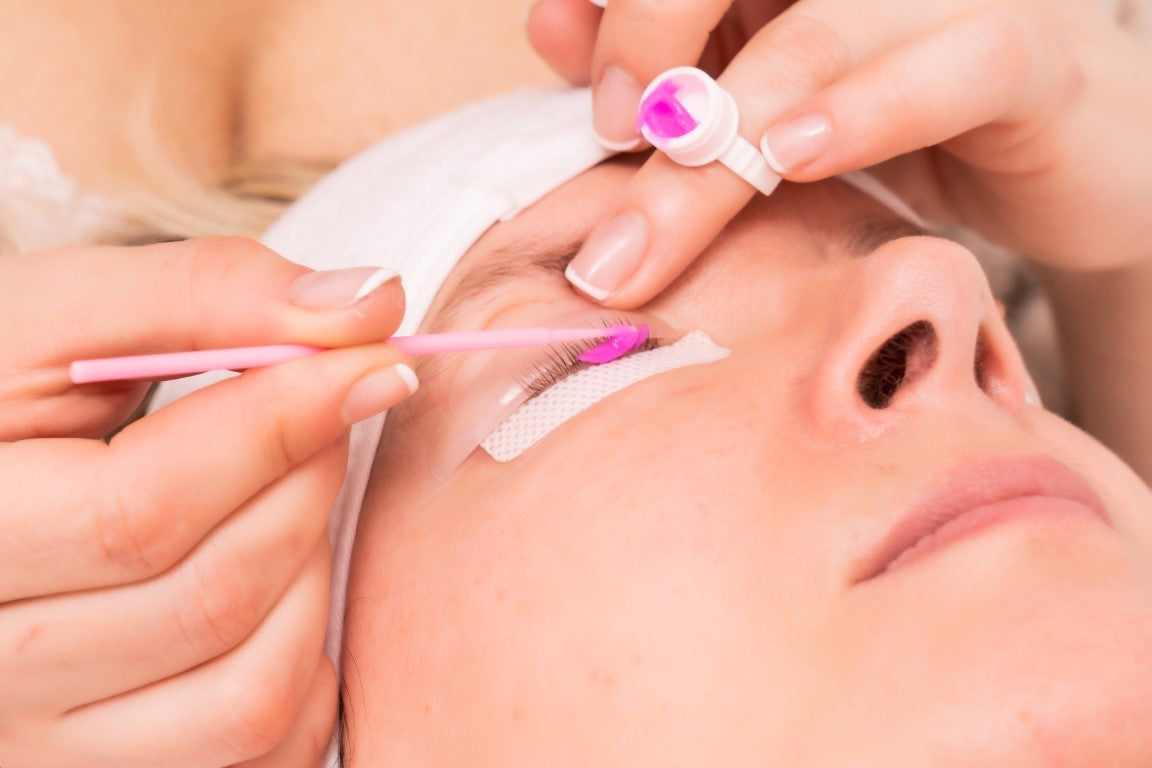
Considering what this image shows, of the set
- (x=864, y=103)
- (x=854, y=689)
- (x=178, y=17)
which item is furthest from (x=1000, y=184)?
(x=178, y=17)

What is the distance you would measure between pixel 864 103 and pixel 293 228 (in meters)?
0.76

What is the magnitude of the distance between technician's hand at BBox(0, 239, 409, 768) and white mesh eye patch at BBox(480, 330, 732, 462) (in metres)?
0.16

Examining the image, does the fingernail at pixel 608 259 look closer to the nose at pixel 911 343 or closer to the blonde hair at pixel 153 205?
the nose at pixel 911 343

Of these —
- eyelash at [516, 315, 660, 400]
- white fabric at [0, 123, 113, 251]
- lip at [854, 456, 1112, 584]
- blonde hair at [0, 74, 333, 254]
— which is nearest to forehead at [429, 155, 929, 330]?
eyelash at [516, 315, 660, 400]

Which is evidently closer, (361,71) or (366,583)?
(366,583)

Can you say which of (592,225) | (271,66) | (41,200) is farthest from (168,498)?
(271,66)

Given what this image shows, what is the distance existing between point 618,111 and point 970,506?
1.94ft

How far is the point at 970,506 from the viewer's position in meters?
0.74

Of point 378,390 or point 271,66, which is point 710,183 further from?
point 271,66

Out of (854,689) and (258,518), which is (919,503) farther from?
(258,518)

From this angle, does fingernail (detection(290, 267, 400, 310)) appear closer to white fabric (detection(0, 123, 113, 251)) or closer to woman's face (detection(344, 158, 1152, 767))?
woman's face (detection(344, 158, 1152, 767))

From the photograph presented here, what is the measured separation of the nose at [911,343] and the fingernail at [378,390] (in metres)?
0.35

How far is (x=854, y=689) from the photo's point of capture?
26.3 inches

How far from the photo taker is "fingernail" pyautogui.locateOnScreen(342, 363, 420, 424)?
712 millimetres
